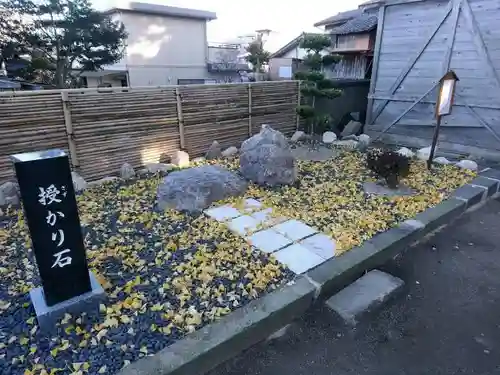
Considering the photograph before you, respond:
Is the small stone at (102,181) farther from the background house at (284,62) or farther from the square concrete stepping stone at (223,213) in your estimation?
the background house at (284,62)

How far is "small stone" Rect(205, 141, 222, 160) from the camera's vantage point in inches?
248

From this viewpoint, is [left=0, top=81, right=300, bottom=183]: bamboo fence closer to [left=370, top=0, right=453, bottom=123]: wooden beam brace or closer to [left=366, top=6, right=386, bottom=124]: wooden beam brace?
[left=366, top=6, right=386, bottom=124]: wooden beam brace

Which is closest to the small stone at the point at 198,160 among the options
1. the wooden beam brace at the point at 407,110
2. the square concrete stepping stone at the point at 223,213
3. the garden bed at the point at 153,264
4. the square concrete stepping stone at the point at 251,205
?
the garden bed at the point at 153,264

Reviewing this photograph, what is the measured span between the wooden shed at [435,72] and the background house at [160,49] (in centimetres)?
1154

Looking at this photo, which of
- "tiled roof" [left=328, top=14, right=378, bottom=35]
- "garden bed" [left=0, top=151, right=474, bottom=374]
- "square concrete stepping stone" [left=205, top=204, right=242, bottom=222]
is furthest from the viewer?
"tiled roof" [left=328, top=14, right=378, bottom=35]

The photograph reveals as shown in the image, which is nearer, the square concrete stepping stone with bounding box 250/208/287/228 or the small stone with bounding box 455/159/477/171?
the square concrete stepping stone with bounding box 250/208/287/228

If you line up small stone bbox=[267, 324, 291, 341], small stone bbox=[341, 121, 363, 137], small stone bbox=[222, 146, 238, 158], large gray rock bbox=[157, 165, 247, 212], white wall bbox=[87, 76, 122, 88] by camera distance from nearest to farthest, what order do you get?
small stone bbox=[267, 324, 291, 341] < large gray rock bbox=[157, 165, 247, 212] < small stone bbox=[222, 146, 238, 158] < small stone bbox=[341, 121, 363, 137] < white wall bbox=[87, 76, 122, 88]

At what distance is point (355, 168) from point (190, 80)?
13475 millimetres

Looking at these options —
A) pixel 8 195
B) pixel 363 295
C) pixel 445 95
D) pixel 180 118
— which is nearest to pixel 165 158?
pixel 180 118

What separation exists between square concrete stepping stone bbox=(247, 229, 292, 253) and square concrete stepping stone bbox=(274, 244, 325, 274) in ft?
0.27

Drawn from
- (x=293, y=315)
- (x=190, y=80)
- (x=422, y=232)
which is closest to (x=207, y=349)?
(x=293, y=315)

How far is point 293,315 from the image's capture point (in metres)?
2.56

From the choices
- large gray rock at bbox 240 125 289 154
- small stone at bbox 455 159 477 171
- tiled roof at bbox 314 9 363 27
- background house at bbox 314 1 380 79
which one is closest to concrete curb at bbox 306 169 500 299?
small stone at bbox 455 159 477 171

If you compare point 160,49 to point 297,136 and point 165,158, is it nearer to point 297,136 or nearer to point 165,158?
point 297,136
